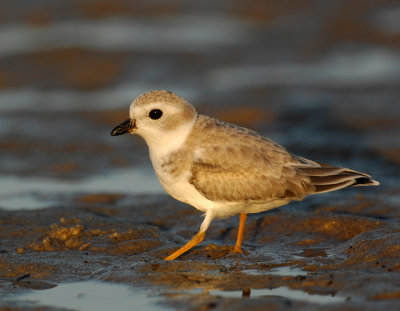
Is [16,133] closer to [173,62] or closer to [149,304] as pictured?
[173,62]

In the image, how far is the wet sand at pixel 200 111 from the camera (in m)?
6.47

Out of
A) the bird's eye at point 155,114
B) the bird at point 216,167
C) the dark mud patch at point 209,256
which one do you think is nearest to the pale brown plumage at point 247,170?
the bird at point 216,167

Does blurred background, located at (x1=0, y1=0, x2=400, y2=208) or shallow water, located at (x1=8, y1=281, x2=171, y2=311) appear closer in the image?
shallow water, located at (x1=8, y1=281, x2=171, y2=311)

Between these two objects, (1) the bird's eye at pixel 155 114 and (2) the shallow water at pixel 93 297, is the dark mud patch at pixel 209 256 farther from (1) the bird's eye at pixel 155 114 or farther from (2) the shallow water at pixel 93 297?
(1) the bird's eye at pixel 155 114

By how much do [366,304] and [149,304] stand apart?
1829 mm

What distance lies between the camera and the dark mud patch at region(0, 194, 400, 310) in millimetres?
6043

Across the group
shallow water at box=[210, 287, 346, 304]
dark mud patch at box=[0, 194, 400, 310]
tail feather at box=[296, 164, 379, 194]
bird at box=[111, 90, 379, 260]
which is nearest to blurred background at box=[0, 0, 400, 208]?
dark mud patch at box=[0, 194, 400, 310]

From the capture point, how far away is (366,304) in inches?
221

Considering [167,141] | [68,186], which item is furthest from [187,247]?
[68,186]

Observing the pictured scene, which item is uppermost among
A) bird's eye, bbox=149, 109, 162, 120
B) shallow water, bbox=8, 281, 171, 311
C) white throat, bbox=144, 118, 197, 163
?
bird's eye, bbox=149, 109, 162, 120

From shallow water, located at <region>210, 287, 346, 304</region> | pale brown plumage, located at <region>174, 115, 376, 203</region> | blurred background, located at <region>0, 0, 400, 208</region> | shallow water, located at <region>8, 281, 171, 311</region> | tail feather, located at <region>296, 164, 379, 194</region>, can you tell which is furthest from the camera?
blurred background, located at <region>0, 0, 400, 208</region>

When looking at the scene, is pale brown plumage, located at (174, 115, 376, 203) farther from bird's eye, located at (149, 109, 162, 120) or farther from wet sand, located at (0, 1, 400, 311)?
wet sand, located at (0, 1, 400, 311)

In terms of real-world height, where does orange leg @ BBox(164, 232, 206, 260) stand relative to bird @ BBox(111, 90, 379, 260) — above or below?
below

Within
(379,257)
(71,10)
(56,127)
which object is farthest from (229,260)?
(71,10)
